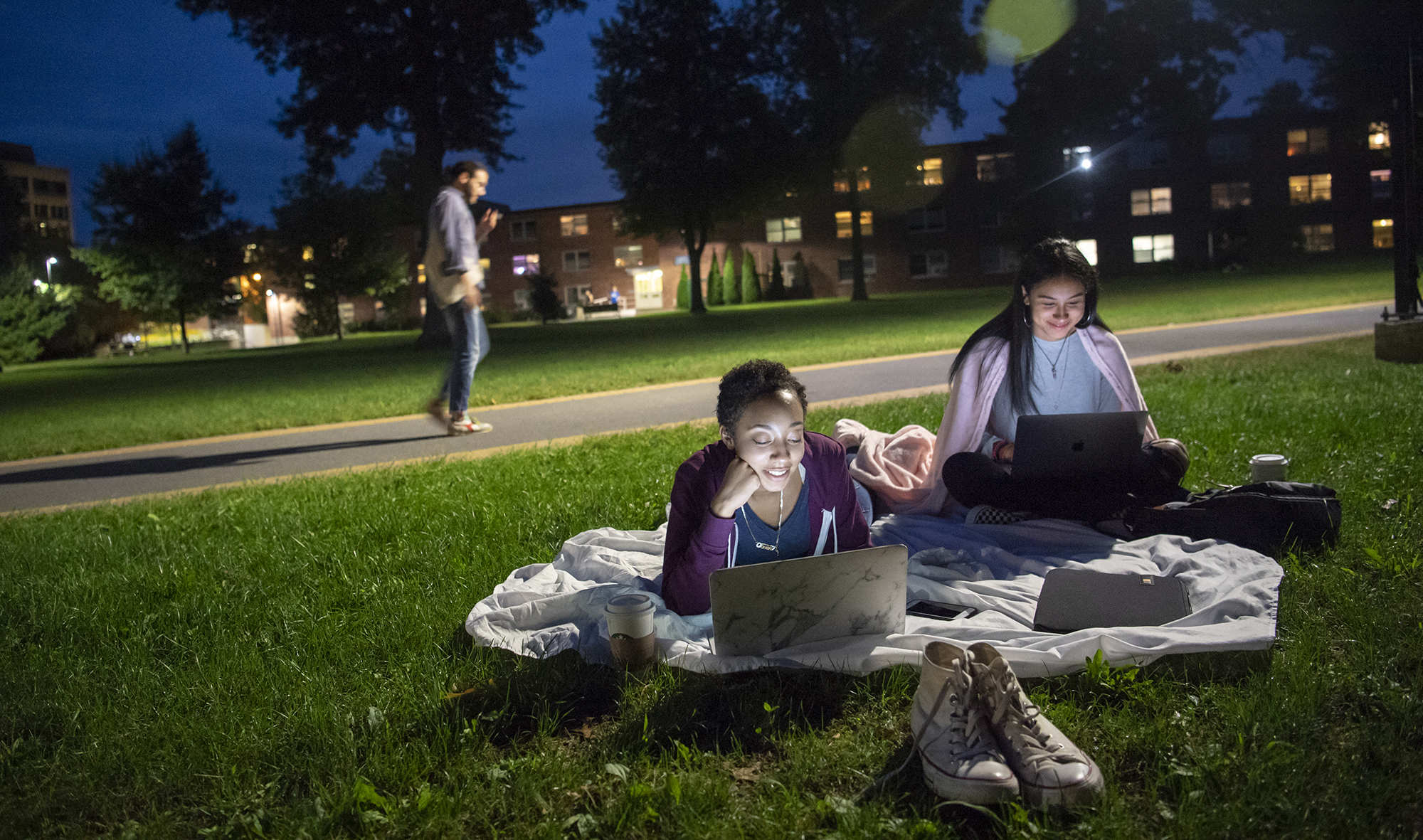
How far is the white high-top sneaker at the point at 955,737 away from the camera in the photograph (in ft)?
8.16

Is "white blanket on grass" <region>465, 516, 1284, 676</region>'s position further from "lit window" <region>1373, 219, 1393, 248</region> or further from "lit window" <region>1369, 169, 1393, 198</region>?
"lit window" <region>1373, 219, 1393, 248</region>

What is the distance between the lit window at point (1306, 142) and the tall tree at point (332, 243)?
4772 centimetres

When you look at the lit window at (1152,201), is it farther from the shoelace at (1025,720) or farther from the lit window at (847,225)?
the shoelace at (1025,720)

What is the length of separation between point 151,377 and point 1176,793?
2568cm

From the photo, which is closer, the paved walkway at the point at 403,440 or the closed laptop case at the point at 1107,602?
the closed laptop case at the point at 1107,602

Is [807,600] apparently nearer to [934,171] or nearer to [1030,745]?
[1030,745]

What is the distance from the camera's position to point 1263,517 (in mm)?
4402

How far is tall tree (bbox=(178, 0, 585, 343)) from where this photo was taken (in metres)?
24.8

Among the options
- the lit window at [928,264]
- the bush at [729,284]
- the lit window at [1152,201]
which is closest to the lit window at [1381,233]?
the lit window at [1152,201]

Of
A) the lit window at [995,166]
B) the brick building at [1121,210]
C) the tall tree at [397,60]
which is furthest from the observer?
the lit window at [995,166]

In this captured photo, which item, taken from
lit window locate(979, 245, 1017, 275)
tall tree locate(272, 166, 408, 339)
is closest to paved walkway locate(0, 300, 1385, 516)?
tall tree locate(272, 166, 408, 339)

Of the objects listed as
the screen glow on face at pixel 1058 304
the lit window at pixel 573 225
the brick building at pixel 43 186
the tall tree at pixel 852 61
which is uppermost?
the brick building at pixel 43 186

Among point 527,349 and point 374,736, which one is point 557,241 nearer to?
point 527,349

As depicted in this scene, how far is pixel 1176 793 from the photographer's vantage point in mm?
2533
